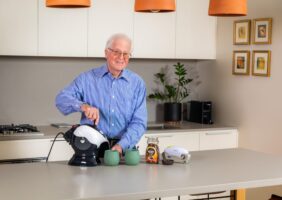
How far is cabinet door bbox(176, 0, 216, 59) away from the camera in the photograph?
5379 mm

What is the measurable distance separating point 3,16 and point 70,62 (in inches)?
36.7

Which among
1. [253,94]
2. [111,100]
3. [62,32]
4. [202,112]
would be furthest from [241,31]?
[111,100]

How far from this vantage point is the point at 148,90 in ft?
18.9

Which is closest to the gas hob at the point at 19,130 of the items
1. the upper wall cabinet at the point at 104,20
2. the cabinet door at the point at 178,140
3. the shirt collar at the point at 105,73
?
the upper wall cabinet at the point at 104,20

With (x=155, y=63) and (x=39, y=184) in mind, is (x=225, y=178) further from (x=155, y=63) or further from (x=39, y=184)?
(x=155, y=63)

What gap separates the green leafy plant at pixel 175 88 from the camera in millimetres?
5617

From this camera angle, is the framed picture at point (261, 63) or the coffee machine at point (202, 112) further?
the coffee machine at point (202, 112)

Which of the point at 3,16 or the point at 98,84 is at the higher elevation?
the point at 3,16

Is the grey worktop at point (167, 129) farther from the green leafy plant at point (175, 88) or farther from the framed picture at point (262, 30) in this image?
the framed picture at point (262, 30)

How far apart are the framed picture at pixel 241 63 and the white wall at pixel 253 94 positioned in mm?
51

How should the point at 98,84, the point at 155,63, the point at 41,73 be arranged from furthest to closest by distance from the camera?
the point at 155,63 < the point at 41,73 < the point at 98,84

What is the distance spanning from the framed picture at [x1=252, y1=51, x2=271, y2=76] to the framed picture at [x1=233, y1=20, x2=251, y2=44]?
0.62 feet

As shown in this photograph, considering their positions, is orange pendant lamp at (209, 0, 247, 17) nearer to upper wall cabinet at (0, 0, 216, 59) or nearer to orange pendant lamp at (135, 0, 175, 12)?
orange pendant lamp at (135, 0, 175, 12)

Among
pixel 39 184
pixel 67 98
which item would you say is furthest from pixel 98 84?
pixel 39 184
